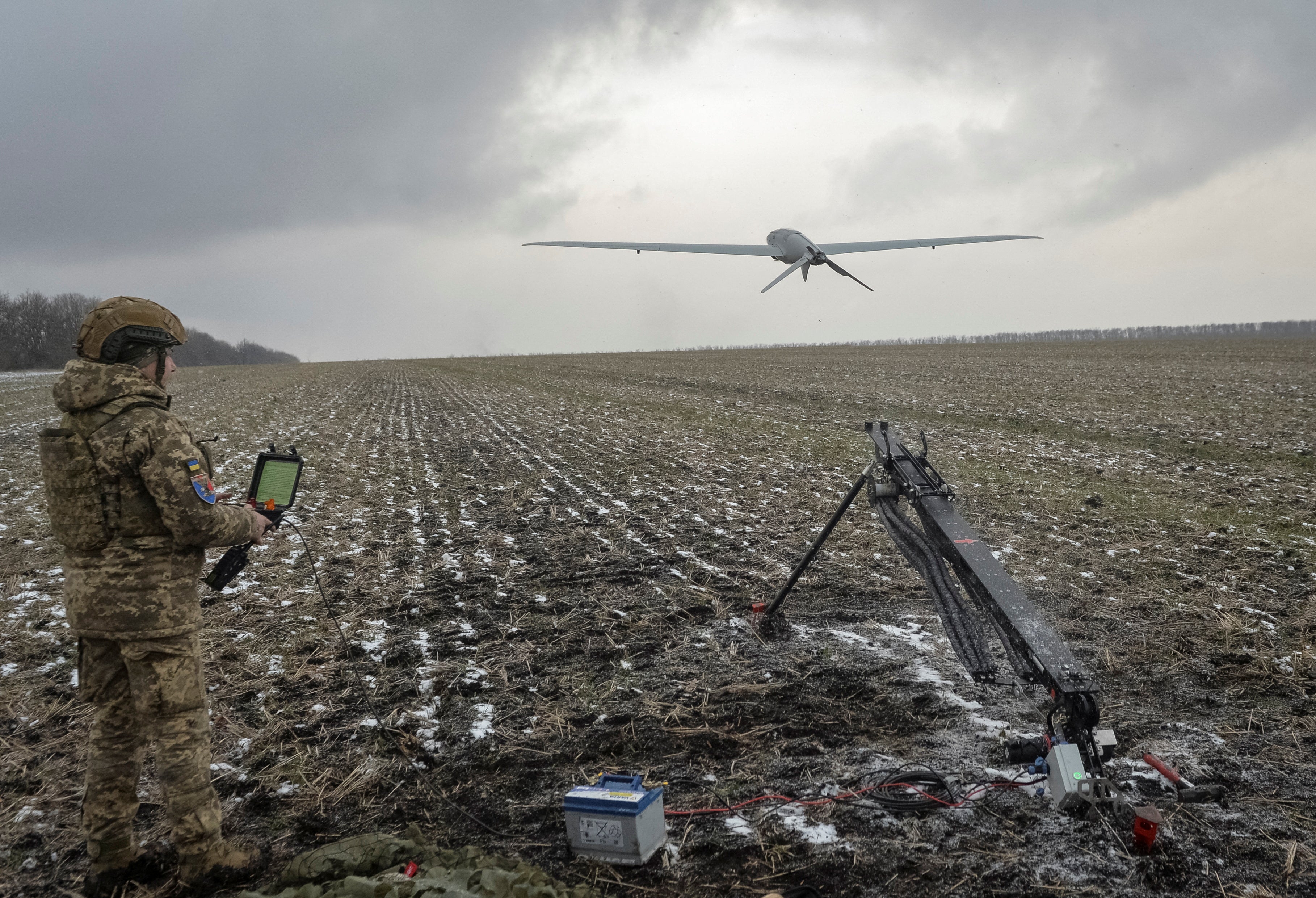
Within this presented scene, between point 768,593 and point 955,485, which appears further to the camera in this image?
point 955,485

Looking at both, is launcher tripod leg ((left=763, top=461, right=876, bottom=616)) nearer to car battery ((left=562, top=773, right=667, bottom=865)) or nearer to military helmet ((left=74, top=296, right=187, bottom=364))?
car battery ((left=562, top=773, right=667, bottom=865))

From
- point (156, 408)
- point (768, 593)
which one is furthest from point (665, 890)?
point (768, 593)

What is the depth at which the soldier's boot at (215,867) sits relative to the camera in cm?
319

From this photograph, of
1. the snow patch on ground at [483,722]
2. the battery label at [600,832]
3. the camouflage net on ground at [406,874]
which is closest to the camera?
the camouflage net on ground at [406,874]

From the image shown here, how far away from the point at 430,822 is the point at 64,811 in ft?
6.25

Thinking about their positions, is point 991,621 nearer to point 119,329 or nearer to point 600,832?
point 600,832

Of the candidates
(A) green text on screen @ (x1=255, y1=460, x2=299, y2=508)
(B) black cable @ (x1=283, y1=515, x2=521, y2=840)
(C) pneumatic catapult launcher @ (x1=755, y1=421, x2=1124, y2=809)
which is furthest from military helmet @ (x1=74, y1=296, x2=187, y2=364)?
(C) pneumatic catapult launcher @ (x1=755, y1=421, x2=1124, y2=809)

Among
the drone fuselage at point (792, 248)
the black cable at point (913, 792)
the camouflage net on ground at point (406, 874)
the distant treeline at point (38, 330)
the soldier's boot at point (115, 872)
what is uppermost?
the distant treeline at point (38, 330)

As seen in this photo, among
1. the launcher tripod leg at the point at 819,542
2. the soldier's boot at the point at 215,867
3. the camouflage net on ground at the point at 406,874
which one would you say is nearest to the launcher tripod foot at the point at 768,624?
the launcher tripod leg at the point at 819,542

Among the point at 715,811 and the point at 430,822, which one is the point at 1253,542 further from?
the point at 430,822

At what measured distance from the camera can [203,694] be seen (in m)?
3.20

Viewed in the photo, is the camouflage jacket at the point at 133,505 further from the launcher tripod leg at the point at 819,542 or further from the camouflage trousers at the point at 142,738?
the launcher tripod leg at the point at 819,542

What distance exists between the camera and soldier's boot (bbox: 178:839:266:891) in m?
3.19

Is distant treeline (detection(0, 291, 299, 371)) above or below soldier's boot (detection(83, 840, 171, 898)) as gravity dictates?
above
